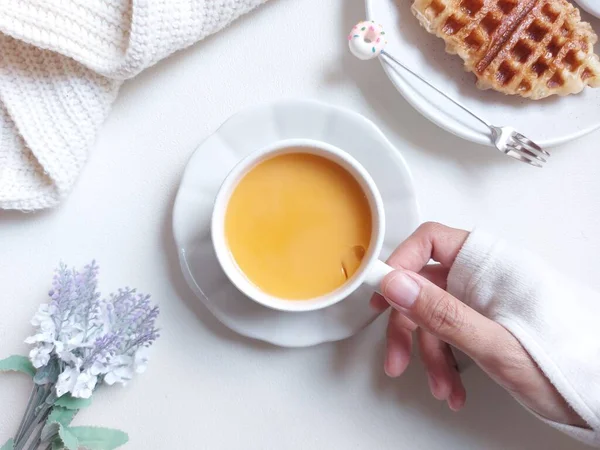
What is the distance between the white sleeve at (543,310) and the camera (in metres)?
0.77

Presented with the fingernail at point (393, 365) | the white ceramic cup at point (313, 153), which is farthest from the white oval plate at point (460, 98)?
the fingernail at point (393, 365)

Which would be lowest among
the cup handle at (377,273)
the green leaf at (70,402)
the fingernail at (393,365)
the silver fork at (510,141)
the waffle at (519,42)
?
the green leaf at (70,402)

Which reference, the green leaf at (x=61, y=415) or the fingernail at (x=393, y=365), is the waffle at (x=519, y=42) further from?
the green leaf at (x=61, y=415)

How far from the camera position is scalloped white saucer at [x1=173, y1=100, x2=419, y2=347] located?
2.87ft

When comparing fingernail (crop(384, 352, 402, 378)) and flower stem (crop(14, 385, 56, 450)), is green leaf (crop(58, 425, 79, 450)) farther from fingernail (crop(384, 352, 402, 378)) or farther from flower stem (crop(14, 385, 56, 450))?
fingernail (crop(384, 352, 402, 378))

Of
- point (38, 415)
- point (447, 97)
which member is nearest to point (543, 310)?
point (447, 97)

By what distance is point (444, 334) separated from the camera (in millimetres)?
760

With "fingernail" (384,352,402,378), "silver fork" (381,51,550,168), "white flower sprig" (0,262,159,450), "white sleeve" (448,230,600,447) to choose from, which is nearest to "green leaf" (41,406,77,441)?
"white flower sprig" (0,262,159,450)

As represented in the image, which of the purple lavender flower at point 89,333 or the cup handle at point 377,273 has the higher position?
the cup handle at point 377,273

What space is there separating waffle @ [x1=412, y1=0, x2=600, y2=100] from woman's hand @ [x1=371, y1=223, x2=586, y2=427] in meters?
0.24

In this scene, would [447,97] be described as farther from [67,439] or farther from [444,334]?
[67,439]

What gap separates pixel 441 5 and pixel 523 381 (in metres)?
0.52

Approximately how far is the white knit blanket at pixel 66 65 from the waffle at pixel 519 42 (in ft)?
0.94

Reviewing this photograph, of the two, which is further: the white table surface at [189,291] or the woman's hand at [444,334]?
the white table surface at [189,291]
